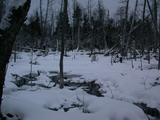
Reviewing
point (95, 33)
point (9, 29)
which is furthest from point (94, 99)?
point (95, 33)

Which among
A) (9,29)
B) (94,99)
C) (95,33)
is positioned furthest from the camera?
(95,33)

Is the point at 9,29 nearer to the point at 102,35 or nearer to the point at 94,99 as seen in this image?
the point at 94,99

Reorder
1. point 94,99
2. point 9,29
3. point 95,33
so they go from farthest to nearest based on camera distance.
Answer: point 95,33 < point 94,99 < point 9,29

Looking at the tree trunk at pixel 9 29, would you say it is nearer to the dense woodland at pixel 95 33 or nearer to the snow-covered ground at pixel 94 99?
the snow-covered ground at pixel 94 99

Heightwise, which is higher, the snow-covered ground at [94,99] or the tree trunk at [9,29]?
the tree trunk at [9,29]

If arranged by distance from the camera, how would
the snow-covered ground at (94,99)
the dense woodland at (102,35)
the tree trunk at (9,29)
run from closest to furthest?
the tree trunk at (9,29)
the snow-covered ground at (94,99)
the dense woodland at (102,35)

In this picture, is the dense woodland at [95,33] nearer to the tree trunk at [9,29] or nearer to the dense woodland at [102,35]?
the dense woodland at [102,35]

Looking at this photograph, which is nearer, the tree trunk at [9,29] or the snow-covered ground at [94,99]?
the tree trunk at [9,29]

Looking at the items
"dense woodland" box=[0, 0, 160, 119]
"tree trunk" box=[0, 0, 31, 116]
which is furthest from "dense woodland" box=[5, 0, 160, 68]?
"tree trunk" box=[0, 0, 31, 116]

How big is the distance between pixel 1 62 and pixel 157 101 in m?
6.26

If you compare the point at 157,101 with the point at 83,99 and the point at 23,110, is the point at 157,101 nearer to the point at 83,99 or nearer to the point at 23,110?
the point at 83,99

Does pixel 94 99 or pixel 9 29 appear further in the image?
pixel 94 99

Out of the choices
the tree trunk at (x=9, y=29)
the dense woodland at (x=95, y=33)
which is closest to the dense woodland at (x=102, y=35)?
the dense woodland at (x=95, y=33)

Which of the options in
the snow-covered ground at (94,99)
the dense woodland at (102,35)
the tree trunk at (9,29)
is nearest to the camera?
the tree trunk at (9,29)
